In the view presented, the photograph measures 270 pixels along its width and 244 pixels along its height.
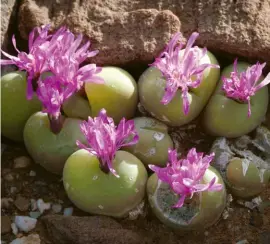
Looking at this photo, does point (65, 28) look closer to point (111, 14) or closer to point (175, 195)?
point (111, 14)

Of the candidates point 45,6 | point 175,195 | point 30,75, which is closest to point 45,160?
point 30,75

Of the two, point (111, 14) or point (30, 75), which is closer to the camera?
point (30, 75)

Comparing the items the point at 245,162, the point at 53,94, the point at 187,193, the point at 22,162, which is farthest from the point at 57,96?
the point at 245,162

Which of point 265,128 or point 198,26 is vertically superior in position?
point 198,26

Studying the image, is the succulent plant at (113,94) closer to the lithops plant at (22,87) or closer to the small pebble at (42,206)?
the lithops plant at (22,87)

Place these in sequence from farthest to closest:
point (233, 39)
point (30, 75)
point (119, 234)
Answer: point (233, 39) < point (30, 75) < point (119, 234)

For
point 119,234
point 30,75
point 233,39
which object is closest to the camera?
point 119,234

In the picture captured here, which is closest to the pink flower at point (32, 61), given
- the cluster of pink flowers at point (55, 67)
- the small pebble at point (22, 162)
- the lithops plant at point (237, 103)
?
the cluster of pink flowers at point (55, 67)
